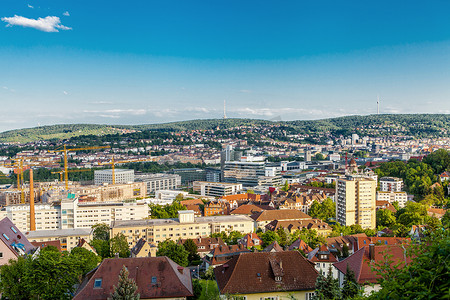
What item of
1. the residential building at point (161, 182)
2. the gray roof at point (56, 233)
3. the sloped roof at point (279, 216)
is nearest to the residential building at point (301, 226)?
the sloped roof at point (279, 216)

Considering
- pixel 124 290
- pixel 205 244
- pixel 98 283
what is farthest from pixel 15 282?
pixel 205 244

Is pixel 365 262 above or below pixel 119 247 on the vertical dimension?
above

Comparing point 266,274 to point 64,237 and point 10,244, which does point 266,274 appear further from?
point 64,237

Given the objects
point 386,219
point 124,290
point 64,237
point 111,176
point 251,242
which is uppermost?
point 124,290

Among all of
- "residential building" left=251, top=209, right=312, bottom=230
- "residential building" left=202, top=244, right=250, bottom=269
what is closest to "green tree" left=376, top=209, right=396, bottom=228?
"residential building" left=251, top=209, right=312, bottom=230

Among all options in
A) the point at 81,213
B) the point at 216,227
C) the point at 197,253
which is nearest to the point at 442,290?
the point at 197,253

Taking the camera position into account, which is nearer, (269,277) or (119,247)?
(269,277)
